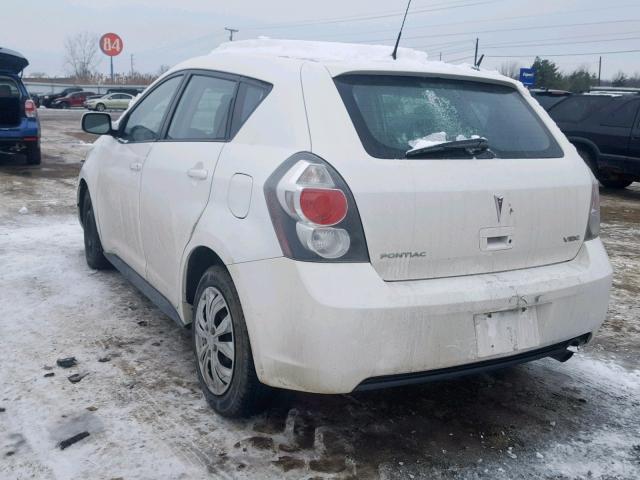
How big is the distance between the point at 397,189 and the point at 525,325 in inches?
32.1

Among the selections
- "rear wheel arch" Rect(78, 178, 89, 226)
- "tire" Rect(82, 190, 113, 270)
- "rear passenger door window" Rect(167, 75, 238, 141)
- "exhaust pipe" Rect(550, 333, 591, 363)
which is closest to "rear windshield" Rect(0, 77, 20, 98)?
"rear wheel arch" Rect(78, 178, 89, 226)

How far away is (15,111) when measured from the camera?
36.9 feet

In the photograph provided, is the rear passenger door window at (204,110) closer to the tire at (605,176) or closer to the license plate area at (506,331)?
the license plate area at (506,331)

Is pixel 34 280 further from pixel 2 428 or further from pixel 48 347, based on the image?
pixel 2 428

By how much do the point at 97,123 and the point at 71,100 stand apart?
42928 mm

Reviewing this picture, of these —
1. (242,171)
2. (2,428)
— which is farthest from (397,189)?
(2,428)

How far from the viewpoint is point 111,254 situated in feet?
15.9

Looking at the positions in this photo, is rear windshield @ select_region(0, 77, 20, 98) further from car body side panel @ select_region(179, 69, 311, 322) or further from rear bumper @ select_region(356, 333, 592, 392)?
rear bumper @ select_region(356, 333, 592, 392)

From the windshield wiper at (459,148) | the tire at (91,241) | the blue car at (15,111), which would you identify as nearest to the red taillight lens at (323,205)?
the windshield wiper at (459,148)

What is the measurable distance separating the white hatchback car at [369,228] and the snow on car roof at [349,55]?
19mm

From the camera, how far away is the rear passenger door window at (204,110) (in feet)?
11.1

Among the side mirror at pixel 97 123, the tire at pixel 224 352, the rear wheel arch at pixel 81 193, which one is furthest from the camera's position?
the rear wheel arch at pixel 81 193

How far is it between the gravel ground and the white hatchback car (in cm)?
29

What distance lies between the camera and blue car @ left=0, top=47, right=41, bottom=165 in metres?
11.0
